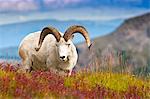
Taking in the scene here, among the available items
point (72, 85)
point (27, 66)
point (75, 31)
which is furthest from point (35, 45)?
point (72, 85)

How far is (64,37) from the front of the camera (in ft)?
60.9

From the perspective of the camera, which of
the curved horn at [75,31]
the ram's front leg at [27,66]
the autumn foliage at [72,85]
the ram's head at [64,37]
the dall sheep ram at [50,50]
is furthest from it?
the ram's front leg at [27,66]

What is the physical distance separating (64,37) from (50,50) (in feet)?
2.51

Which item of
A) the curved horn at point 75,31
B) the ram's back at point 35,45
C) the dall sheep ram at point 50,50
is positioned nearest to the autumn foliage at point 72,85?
the dall sheep ram at point 50,50

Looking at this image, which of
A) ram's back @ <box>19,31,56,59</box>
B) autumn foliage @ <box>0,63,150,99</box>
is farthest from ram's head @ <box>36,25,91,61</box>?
autumn foliage @ <box>0,63,150,99</box>

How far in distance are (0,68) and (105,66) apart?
3.80 m

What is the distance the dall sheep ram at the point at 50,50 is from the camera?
1845 cm

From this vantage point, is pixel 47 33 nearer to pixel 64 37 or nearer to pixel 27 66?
pixel 64 37

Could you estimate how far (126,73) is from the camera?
1909cm

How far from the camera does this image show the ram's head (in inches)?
712

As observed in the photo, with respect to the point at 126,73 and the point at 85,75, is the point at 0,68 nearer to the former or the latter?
the point at 85,75

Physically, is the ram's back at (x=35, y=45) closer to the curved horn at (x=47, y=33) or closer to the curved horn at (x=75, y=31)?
the curved horn at (x=47, y=33)

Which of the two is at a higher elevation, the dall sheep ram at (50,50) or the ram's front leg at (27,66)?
the dall sheep ram at (50,50)

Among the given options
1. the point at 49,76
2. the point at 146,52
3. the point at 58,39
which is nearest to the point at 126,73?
the point at 58,39
